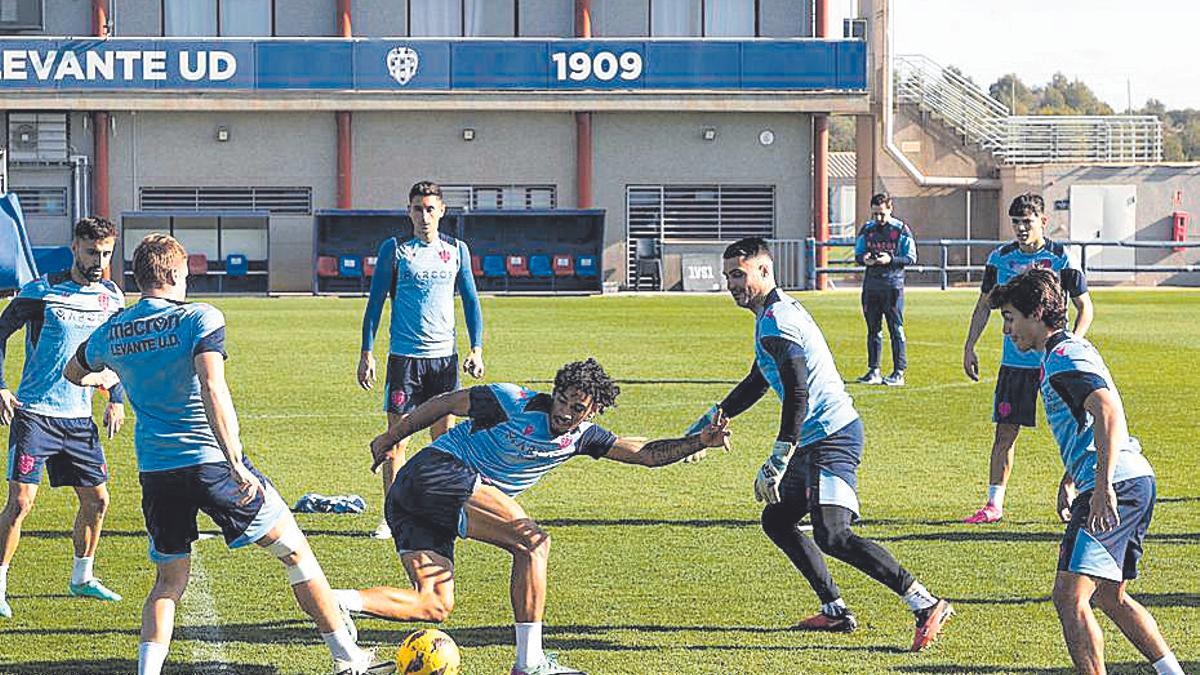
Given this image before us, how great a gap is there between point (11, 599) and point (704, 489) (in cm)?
517

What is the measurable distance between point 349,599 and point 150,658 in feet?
2.67

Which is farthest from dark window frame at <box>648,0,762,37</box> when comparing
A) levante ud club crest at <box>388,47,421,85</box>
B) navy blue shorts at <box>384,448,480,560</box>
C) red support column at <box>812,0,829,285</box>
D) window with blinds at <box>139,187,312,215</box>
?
navy blue shorts at <box>384,448,480,560</box>

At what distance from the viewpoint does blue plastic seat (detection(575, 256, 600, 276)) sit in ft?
136

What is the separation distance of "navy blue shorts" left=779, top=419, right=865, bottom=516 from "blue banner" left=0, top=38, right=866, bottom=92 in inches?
1404

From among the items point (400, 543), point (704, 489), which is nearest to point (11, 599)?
point (400, 543)

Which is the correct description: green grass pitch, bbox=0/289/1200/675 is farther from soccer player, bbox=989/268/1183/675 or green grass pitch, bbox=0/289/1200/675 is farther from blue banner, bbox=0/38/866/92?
blue banner, bbox=0/38/866/92

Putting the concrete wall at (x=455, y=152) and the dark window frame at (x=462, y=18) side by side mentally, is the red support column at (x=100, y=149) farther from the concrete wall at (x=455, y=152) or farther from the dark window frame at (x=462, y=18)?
the dark window frame at (x=462, y=18)

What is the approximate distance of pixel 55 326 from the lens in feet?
28.9

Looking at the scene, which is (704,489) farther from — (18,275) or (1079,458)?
(1079,458)

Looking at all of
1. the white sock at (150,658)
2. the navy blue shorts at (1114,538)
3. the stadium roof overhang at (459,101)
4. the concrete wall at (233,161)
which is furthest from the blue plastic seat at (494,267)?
the navy blue shorts at (1114,538)

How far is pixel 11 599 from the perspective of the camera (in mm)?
9031

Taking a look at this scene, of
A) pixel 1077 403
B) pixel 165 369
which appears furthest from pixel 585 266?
pixel 1077 403

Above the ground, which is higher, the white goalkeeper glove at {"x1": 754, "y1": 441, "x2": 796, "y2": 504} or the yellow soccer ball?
the white goalkeeper glove at {"x1": 754, "y1": 441, "x2": 796, "y2": 504}

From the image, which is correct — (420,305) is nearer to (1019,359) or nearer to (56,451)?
(56,451)
